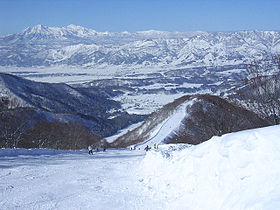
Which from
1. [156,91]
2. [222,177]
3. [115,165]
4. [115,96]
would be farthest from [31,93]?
[222,177]

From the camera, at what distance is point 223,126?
1719cm

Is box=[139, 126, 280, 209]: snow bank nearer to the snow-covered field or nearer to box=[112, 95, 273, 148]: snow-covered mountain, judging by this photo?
the snow-covered field

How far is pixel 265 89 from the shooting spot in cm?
1184

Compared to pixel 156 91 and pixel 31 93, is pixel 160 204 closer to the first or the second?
pixel 31 93

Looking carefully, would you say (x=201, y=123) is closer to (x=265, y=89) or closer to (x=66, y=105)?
(x=265, y=89)

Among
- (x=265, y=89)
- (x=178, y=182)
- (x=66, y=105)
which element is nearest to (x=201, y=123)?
(x=265, y=89)

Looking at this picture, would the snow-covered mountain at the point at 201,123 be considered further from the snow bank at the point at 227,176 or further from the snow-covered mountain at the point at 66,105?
the snow-covered mountain at the point at 66,105

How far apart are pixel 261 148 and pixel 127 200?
4201 mm

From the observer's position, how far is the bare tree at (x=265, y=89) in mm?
11828

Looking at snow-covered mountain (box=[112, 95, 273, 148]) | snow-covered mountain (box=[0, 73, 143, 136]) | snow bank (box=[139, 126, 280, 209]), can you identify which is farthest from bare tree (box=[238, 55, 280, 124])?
snow-covered mountain (box=[0, 73, 143, 136])

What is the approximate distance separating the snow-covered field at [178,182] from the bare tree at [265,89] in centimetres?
304

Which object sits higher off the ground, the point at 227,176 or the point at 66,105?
the point at 66,105

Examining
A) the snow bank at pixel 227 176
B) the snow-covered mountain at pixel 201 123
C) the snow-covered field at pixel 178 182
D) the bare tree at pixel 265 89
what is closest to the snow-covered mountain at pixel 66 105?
the snow-covered mountain at pixel 201 123

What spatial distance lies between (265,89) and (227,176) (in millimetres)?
4941
